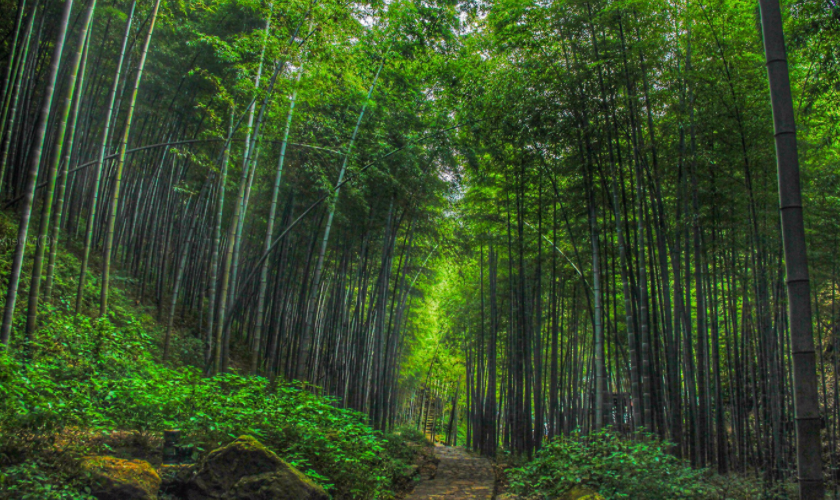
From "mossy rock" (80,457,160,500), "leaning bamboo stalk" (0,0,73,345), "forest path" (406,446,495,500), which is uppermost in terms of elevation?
"leaning bamboo stalk" (0,0,73,345)

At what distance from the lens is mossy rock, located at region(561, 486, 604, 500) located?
280 cm

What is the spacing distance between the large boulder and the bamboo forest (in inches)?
0.6

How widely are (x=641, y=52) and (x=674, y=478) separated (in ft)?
12.0

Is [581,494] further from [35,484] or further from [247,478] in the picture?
[35,484]

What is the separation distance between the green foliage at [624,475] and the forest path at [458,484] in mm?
978

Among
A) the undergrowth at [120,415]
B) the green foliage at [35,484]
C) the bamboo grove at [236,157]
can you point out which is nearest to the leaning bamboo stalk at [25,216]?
the undergrowth at [120,415]

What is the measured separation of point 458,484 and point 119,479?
13.6ft

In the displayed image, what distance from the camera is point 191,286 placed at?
8273 mm

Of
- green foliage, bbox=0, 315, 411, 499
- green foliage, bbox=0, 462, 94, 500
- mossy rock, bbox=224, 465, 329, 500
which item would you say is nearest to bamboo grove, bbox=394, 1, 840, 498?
green foliage, bbox=0, 315, 411, 499

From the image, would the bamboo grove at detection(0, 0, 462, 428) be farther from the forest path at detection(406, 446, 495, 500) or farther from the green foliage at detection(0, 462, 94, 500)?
the green foliage at detection(0, 462, 94, 500)

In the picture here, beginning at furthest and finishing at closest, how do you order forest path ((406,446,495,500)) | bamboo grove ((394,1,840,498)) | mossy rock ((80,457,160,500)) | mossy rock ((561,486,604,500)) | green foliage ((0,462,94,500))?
1. forest path ((406,446,495,500))
2. bamboo grove ((394,1,840,498))
3. mossy rock ((561,486,604,500))
4. mossy rock ((80,457,160,500))
5. green foliage ((0,462,94,500))

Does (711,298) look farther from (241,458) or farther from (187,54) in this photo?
(187,54)

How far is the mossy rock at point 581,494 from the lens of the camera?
2.80 metres

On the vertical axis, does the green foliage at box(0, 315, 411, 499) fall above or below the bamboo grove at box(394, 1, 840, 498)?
below
